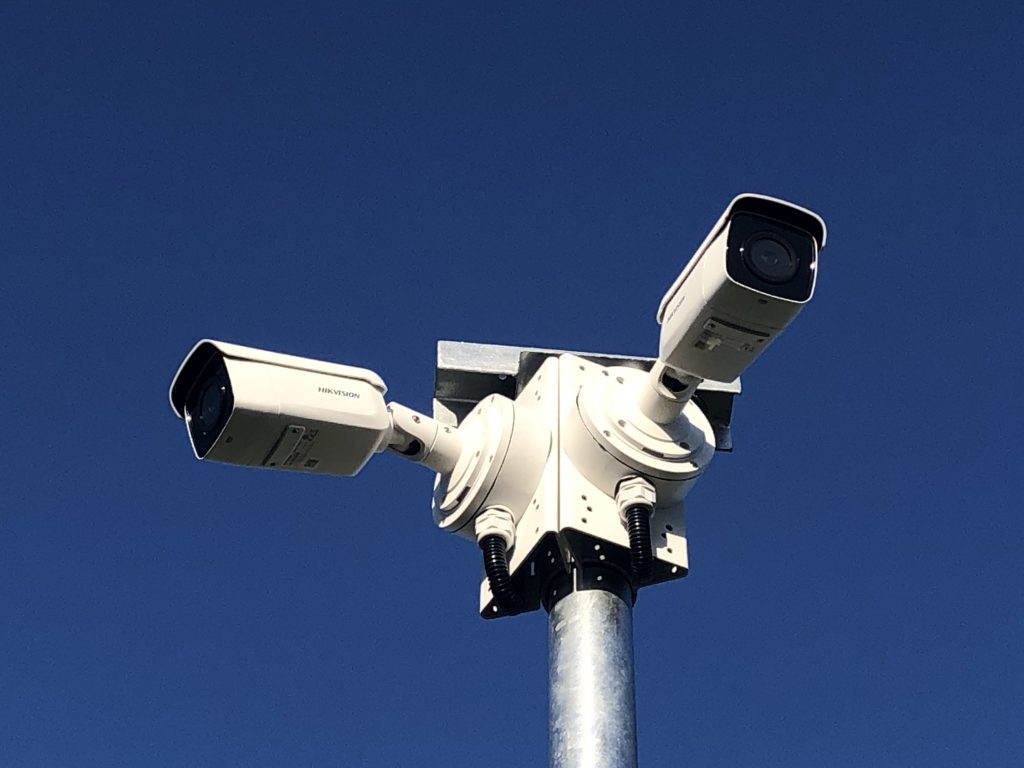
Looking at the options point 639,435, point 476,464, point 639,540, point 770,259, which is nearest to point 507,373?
point 476,464

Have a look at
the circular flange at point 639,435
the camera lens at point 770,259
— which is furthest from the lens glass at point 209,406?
the camera lens at point 770,259

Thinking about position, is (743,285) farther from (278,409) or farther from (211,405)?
(211,405)

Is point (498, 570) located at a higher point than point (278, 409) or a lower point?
lower

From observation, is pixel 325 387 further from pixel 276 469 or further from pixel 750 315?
pixel 750 315

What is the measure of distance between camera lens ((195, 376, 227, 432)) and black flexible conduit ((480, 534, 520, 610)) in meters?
0.85

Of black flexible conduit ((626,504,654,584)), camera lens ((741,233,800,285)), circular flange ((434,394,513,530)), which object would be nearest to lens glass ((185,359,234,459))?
circular flange ((434,394,513,530))

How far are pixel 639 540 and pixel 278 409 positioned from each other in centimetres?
107

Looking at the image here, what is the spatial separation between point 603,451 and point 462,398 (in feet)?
2.39

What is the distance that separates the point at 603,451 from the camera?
516 cm

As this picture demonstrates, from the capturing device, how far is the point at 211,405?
16.6 ft

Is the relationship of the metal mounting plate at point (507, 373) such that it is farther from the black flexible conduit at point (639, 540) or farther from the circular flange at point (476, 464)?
the black flexible conduit at point (639, 540)

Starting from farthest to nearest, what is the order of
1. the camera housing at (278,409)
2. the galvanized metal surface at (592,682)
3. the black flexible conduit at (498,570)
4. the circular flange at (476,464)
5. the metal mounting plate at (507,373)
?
the metal mounting plate at (507,373)
the circular flange at (476,464)
the black flexible conduit at (498,570)
the camera housing at (278,409)
the galvanized metal surface at (592,682)

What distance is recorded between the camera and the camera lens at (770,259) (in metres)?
4.68

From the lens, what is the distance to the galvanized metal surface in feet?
14.9
